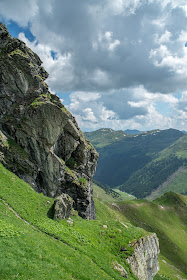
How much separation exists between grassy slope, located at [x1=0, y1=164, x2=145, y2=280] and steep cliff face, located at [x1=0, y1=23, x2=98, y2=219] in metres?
11.9

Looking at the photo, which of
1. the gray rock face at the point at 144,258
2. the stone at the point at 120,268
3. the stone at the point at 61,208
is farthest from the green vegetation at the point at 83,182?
the stone at the point at 120,268

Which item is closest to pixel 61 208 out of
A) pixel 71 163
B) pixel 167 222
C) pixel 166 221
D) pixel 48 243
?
pixel 48 243

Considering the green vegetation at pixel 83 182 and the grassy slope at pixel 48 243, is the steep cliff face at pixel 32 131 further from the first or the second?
the grassy slope at pixel 48 243

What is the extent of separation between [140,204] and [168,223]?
2794cm

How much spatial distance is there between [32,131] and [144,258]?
44.6 m

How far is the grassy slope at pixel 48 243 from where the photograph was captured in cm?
1703

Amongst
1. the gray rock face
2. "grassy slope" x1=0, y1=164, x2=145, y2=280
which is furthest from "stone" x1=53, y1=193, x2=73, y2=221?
the gray rock face

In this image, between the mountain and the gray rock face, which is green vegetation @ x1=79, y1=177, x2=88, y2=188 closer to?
the mountain

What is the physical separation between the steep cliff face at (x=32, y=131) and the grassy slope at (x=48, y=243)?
470 inches

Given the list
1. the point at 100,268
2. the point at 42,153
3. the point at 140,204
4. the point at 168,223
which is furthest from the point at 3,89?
the point at 168,223

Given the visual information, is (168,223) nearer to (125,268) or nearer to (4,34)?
(125,268)

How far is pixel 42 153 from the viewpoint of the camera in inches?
2053

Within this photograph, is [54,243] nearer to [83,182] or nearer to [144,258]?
[144,258]

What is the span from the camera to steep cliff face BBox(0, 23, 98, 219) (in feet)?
162
